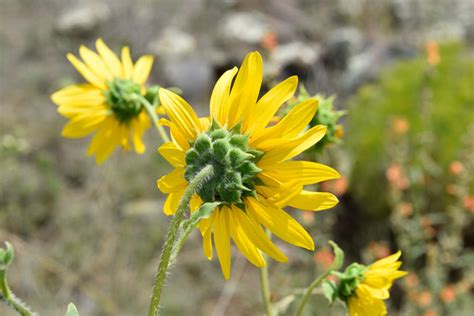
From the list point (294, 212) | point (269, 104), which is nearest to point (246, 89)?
point (269, 104)

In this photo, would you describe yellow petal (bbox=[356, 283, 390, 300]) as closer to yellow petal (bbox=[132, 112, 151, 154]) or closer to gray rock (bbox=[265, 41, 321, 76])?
yellow petal (bbox=[132, 112, 151, 154])

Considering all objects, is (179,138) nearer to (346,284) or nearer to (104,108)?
(346,284)

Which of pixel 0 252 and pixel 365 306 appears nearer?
pixel 0 252

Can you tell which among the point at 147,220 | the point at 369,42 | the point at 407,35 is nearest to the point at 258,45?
the point at 369,42

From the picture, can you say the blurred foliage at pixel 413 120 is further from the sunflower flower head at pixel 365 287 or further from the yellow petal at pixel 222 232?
the yellow petal at pixel 222 232

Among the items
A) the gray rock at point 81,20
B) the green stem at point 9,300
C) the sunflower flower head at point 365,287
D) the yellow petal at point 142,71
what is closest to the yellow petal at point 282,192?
the sunflower flower head at point 365,287

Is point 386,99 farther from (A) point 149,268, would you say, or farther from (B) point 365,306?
(B) point 365,306
